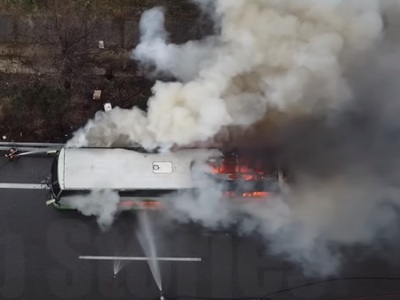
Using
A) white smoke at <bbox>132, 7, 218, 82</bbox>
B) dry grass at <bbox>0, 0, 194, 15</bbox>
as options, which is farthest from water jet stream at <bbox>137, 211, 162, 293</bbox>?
dry grass at <bbox>0, 0, 194, 15</bbox>

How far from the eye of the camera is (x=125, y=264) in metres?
13.1

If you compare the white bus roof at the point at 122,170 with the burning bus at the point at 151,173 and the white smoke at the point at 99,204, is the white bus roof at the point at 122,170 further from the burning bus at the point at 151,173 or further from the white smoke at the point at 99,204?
the white smoke at the point at 99,204

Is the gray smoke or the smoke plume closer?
the smoke plume

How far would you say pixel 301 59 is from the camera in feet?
39.8

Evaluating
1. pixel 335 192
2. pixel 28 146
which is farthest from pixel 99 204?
pixel 335 192

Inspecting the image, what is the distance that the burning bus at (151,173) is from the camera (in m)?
12.2

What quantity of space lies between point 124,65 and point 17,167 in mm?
3615

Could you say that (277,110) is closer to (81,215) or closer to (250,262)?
(250,262)

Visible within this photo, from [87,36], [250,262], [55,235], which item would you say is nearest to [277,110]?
[250,262]

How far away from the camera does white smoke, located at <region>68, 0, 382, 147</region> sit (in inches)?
475

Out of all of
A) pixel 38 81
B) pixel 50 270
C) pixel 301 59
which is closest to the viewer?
pixel 301 59

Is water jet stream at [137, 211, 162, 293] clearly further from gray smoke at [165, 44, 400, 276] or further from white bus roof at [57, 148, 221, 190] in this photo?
white bus roof at [57, 148, 221, 190]

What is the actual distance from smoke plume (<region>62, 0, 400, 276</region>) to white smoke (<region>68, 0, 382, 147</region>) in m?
0.02

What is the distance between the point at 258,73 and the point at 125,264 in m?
5.37
